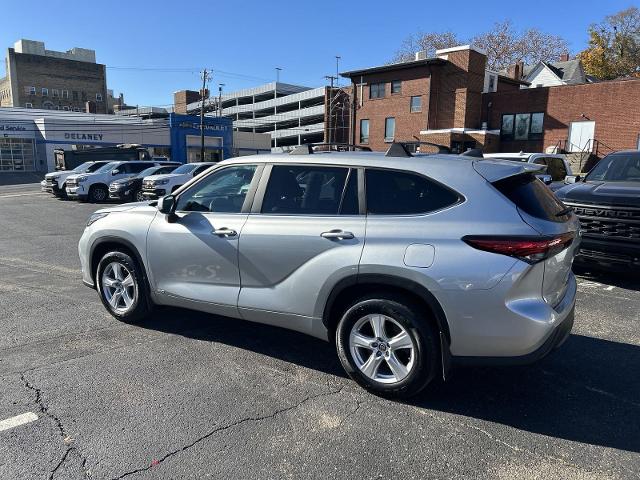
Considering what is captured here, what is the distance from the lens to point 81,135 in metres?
46.9

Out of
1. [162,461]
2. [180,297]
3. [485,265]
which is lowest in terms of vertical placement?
[162,461]

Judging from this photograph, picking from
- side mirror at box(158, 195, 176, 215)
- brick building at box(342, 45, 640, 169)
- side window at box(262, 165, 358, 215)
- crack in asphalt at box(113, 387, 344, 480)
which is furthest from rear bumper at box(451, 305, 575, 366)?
brick building at box(342, 45, 640, 169)

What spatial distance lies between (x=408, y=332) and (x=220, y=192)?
2.16m

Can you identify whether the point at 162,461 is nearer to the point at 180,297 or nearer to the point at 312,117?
the point at 180,297

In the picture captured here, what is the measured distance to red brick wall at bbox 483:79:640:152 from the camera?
31062mm

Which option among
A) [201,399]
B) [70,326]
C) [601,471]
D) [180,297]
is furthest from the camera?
[70,326]

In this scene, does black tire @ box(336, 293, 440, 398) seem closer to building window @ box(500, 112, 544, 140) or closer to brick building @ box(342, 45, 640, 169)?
brick building @ box(342, 45, 640, 169)

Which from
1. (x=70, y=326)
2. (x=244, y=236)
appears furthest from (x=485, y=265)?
(x=70, y=326)

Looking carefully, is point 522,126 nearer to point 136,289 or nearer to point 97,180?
point 97,180

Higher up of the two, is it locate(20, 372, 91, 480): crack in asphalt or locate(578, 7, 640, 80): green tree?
locate(578, 7, 640, 80): green tree

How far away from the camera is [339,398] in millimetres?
3480

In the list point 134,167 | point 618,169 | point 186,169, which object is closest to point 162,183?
point 186,169

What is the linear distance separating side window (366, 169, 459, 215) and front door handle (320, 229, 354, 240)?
231 millimetres

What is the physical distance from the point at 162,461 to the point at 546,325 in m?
2.46
